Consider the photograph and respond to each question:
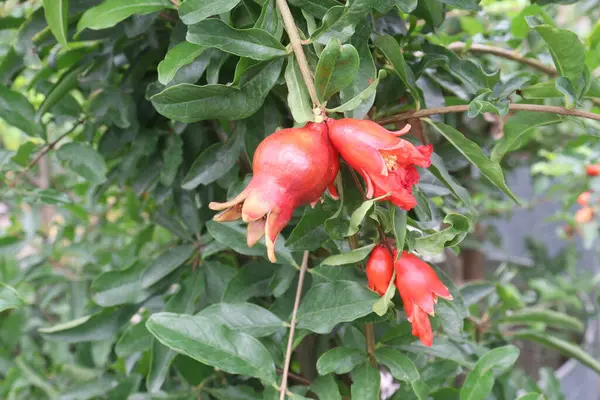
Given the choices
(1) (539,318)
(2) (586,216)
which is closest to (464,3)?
(1) (539,318)

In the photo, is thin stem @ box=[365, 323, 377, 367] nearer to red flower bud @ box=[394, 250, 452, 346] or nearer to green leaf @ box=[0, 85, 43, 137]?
red flower bud @ box=[394, 250, 452, 346]

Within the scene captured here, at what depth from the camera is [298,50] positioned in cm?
43

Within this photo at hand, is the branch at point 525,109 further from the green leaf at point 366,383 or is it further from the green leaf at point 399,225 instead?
the green leaf at point 366,383

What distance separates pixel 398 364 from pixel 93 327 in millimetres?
423

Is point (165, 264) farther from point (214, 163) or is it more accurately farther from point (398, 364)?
point (398, 364)

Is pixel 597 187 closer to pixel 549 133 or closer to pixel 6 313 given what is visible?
pixel 549 133

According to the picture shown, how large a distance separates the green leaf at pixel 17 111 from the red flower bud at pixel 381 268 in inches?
18.3

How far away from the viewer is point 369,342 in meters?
0.56

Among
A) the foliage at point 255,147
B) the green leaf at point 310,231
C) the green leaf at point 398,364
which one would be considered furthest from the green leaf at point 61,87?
the green leaf at point 398,364

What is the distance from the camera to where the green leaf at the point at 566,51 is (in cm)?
47

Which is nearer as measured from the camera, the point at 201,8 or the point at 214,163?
the point at 201,8

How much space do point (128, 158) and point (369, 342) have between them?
1.22 feet

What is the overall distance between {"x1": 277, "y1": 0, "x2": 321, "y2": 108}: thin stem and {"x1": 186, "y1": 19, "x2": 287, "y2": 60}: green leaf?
16mm

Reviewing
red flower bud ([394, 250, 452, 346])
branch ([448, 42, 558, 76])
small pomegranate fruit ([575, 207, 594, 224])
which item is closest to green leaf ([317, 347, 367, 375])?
red flower bud ([394, 250, 452, 346])
